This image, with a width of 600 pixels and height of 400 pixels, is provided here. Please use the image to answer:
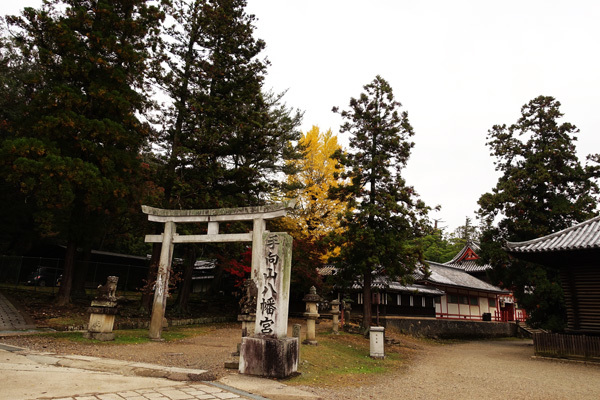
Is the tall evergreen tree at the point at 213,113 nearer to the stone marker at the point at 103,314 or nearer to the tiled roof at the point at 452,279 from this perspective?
the stone marker at the point at 103,314

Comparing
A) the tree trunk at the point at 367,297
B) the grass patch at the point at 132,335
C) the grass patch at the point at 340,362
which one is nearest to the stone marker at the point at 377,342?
the grass patch at the point at 340,362

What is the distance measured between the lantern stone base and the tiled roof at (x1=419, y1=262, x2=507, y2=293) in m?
20.6

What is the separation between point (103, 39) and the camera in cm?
1489

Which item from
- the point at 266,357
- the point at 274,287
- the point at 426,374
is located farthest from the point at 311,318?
the point at 266,357

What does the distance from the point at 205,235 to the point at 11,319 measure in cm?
734

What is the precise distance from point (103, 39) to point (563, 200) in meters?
24.1

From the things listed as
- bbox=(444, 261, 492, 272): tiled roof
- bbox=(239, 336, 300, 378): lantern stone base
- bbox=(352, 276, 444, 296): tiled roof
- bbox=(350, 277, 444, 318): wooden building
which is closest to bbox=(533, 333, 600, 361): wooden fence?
bbox=(352, 276, 444, 296): tiled roof

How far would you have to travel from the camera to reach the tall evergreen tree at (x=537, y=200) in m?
19.7

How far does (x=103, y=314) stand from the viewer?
1106 centimetres

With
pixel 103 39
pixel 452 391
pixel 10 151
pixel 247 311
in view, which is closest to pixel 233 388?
pixel 247 311

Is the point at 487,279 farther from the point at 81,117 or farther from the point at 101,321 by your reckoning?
the point at 81,117

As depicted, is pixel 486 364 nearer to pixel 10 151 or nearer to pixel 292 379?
pixel 292 379

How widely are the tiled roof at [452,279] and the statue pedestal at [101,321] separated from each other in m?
20.8

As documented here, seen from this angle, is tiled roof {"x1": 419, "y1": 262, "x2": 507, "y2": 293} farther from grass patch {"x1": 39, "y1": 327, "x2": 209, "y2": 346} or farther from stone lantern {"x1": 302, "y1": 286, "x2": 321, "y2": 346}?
grass patch {"x1": 39, "y1": 327, "x2": 209, "y2": 346}
